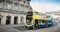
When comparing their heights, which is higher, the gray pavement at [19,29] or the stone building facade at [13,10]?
the stone building facade at [13,10]

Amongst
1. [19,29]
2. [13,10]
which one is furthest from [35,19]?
[13,10]

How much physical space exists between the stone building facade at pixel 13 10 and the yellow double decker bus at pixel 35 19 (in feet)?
0.34

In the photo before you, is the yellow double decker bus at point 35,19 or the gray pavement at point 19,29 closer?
the gray pavement at point 19,29

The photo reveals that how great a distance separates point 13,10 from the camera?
1.87 m

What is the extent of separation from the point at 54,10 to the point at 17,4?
76 cm

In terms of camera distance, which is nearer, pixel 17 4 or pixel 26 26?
pixel 17 4

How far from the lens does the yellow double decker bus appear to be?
1966 mm

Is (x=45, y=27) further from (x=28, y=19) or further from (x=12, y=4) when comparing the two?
(x=12, y=4)

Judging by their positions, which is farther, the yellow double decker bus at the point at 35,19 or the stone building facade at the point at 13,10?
the yellow double decker bus at the point at 35,19

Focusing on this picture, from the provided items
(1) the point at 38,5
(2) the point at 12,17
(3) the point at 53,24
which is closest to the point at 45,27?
(3) the point at 53,24

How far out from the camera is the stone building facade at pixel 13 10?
5.71ft

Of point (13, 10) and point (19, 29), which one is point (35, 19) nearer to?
point (19, 29)

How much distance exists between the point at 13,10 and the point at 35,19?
0.50 m

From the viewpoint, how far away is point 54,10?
78.4 inches
